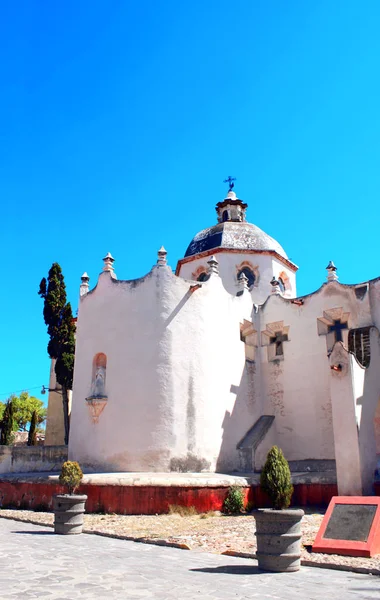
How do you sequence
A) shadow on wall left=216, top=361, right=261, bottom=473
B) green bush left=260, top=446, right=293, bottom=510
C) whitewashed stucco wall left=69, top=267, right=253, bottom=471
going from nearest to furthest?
green bush left=260, top=446, right=293, bottom=510
whitewashed stucco wall left=69, top=267, right=253, bottom=471
shadow on wall left=216, top=361, right=261, bottom=473

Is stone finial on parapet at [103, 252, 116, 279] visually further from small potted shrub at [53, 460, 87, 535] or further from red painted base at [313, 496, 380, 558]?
red painted base at [313, 496, 380, 558]

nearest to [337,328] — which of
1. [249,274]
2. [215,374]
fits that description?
[215,374]

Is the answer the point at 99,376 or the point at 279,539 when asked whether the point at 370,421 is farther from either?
the point at 99,376

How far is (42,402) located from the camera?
204ft

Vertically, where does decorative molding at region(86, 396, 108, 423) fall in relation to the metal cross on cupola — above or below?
below

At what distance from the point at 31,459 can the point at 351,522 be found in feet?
52.2

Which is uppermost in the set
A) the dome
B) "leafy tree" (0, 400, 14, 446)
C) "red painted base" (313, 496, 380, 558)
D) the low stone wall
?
the dome

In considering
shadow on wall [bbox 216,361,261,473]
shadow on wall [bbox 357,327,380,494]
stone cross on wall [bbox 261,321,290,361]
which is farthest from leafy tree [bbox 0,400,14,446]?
shadow on wall [bbox 357,327,380,494]

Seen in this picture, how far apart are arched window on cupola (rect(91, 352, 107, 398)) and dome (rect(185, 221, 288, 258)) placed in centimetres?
843

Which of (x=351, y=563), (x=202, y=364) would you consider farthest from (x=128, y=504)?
A: (x=351, y=563)

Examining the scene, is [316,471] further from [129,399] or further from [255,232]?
[255,232]

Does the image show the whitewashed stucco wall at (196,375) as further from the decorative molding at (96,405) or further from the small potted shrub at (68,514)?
the small potted shrub at (68,514)

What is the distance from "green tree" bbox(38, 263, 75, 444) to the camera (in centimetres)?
2477

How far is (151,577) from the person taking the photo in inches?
257
